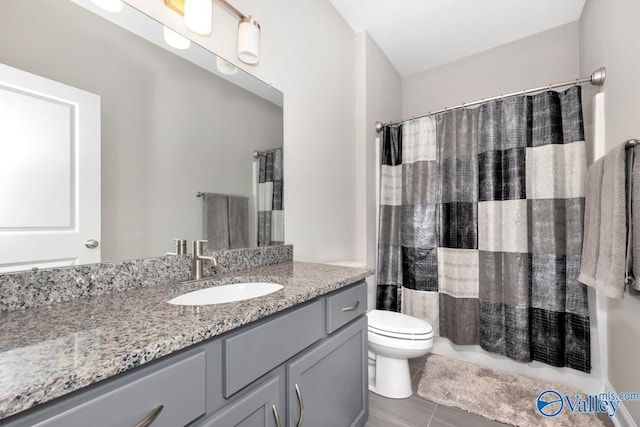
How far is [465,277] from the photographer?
80.7 inches

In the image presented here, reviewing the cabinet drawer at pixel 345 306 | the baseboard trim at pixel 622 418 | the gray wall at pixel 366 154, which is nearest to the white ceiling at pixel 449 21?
the gray wall at pixel 366 154

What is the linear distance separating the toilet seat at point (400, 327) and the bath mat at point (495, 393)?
0.41 meters

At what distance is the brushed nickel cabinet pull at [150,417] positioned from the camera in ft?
1.73

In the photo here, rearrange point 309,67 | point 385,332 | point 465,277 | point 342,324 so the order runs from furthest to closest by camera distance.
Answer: point 465,277
point 309,67
point 385,332
point 342,324

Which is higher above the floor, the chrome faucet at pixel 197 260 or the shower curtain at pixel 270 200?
the shower curtain at pixel 270 200

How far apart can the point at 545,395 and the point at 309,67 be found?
2.43 metres

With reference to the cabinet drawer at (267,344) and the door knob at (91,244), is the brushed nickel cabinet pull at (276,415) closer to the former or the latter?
the cabinet drawer at (267,344)

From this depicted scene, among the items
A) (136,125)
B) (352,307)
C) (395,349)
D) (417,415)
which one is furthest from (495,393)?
(136,125)

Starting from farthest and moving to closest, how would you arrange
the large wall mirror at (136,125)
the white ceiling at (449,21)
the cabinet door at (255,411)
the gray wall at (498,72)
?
1. the gray wall at (498,72)
2. the white ceiling at (449,21)
3. the large wall mirror at (136,125)
4. the cabinet door at (255,411)

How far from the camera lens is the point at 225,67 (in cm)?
131

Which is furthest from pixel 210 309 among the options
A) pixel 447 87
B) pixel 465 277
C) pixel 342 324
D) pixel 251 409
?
pixel 447 87

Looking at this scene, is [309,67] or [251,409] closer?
[251,409]

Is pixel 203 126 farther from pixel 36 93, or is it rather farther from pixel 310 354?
pixel 310 354

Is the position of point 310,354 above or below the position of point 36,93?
below
